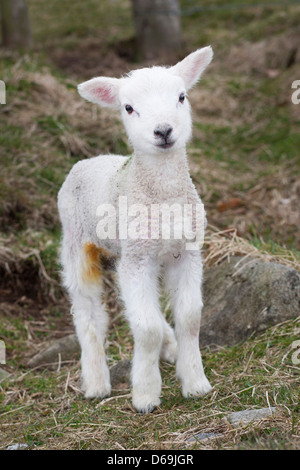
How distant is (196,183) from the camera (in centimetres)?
805

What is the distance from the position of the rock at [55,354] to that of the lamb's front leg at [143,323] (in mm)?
1283

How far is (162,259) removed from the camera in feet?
14.0

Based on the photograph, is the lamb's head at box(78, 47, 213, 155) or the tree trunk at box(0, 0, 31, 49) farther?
the tree trunk at box(0, 0, 31, 49)

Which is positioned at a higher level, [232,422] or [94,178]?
[94,178]

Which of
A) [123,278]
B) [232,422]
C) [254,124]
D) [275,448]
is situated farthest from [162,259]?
[254,124]

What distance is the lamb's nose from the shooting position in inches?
152

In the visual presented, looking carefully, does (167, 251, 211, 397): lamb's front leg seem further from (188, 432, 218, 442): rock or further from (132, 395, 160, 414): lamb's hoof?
(188, 432, 218, 442): rock

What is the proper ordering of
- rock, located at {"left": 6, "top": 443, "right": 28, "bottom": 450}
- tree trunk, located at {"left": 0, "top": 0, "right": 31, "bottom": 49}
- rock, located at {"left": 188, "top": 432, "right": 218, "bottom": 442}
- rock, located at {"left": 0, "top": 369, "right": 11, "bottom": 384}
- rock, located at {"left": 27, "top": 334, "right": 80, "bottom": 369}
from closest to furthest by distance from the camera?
rock, located at {"left": 188, "top": 432, "right": 218, "bottom": 442} < rock, located at {"left": 6, "top": 443, "right": 28, "bottom": 450} < rock, located at {"left": 0, "top": 369, "right": 11, "bottom": 384} < rock, located at {"left": 27, "top": 334, "right": 80, "bottom": 369} < tree trunk, located at {"left": 0, "top": 0, "right": 31, "bottom": 49}

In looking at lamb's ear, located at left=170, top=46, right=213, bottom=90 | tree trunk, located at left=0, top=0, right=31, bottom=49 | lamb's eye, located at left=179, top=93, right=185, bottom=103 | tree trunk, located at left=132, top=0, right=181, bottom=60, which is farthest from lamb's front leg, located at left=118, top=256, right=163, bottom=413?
tree trunk, located at left=132, top=0, right=181, bottom=60

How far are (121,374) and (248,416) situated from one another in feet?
4.89

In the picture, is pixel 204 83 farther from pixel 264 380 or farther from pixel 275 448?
pixel 275 448

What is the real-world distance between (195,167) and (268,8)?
20.1 feet

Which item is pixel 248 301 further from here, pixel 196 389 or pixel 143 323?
pixel 143 323

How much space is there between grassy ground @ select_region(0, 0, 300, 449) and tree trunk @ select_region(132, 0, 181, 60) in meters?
0.41
